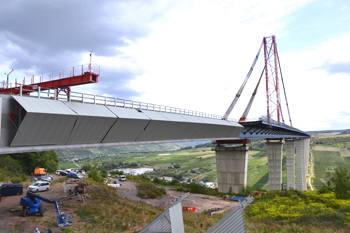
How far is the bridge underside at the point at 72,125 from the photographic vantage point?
13.4m

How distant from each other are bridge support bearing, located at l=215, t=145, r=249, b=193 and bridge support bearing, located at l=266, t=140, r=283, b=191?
1572cm

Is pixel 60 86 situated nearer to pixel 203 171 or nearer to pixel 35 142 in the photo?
pixel 35 142

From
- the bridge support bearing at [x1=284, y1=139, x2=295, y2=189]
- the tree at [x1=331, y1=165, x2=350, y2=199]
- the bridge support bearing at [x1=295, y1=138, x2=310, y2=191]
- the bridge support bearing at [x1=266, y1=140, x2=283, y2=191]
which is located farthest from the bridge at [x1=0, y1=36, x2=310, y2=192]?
the bridge support bearing at [x1=295, y1=138, x2=310, y2=191]

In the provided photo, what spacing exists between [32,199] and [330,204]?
30766 mm

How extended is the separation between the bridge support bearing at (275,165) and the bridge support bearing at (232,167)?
15.7 metres

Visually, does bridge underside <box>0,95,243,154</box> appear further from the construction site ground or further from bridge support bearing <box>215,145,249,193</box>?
bridge support bearing <box>215,145,249,193</box>

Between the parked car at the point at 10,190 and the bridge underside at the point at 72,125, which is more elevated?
the bridge underside at the point at 72,125

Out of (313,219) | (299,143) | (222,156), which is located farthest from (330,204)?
(299,143)

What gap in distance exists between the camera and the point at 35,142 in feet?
47.3

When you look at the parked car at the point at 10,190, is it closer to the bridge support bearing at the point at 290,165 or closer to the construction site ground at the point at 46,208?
the construction site ground at the point at 46,208

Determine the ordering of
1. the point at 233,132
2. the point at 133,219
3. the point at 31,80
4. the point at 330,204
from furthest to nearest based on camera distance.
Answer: the point at 233,132 → the point at 330,204 → the point at 31,80 → the point at 133,219

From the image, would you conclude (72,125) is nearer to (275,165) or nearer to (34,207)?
(34,207)

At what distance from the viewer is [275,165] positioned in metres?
58.4

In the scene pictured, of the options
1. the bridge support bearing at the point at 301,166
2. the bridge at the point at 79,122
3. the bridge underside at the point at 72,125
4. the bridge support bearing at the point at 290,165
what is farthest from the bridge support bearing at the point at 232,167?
the bridge support bearing at the point at 301,166
